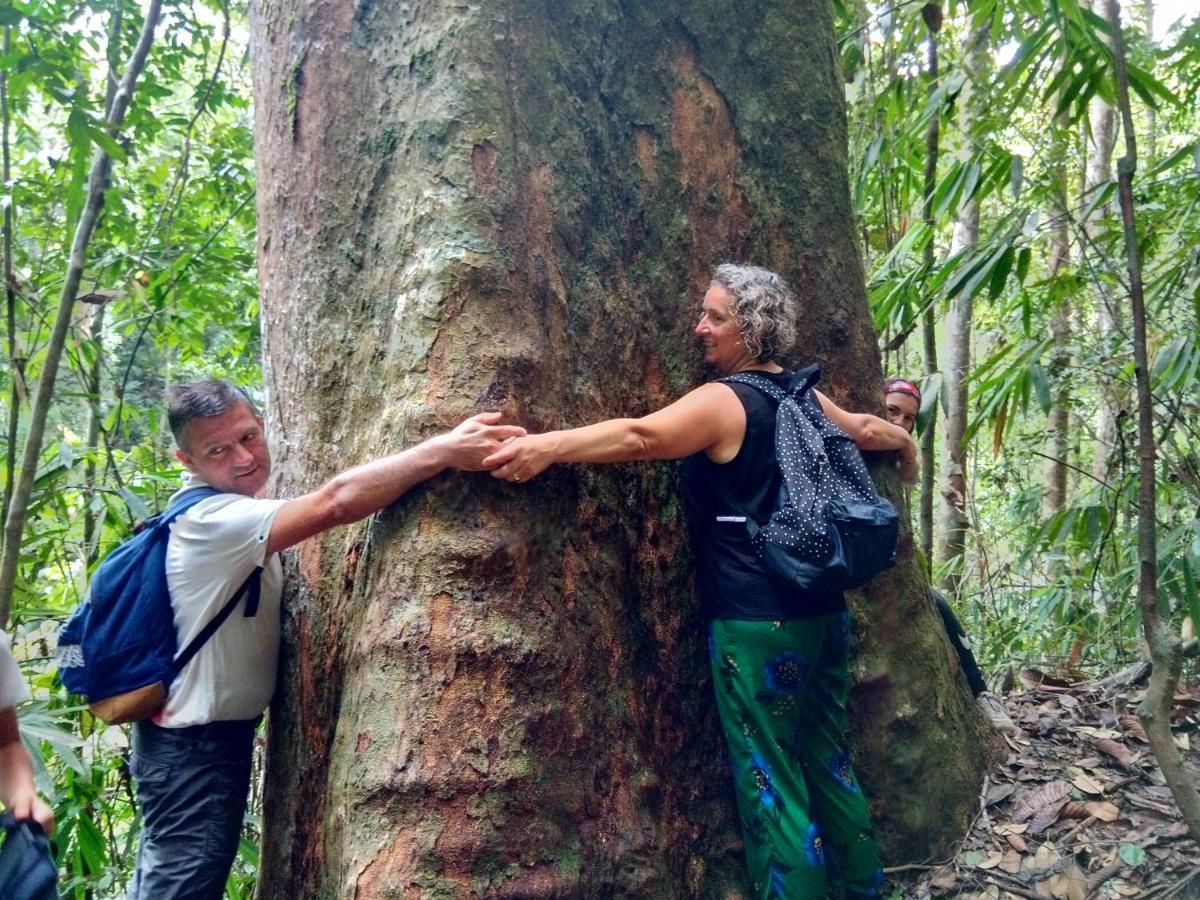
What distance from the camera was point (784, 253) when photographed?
3691mm

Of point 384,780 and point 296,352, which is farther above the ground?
point 296,352

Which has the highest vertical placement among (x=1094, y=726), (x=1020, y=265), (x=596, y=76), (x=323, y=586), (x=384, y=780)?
(x=596, y=76)

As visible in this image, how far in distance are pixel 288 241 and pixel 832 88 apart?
222cm

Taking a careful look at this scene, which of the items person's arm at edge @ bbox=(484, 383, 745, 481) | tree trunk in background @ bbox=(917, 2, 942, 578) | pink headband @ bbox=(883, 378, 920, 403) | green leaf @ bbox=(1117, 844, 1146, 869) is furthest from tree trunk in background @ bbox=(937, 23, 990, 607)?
person's arm at edge @ bbox=(484, 383, 745, 481)

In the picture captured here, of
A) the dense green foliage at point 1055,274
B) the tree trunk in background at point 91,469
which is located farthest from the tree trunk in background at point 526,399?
the tree trunk in background at point 91,469

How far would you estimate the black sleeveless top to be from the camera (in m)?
2.98

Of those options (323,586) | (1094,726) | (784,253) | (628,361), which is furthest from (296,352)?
(1094,726)

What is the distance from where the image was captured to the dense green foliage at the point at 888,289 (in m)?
4.32

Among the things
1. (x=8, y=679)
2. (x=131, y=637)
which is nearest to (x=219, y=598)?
(x=131, y=637)

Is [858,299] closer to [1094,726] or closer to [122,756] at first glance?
[1094,726]

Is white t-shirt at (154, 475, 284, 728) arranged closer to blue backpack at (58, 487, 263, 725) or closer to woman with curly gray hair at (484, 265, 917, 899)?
blue backpack at (58, 487, 263, 725)

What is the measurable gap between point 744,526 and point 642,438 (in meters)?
0.44

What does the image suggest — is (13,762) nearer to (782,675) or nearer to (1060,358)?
(782,675)

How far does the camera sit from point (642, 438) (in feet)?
9.39
